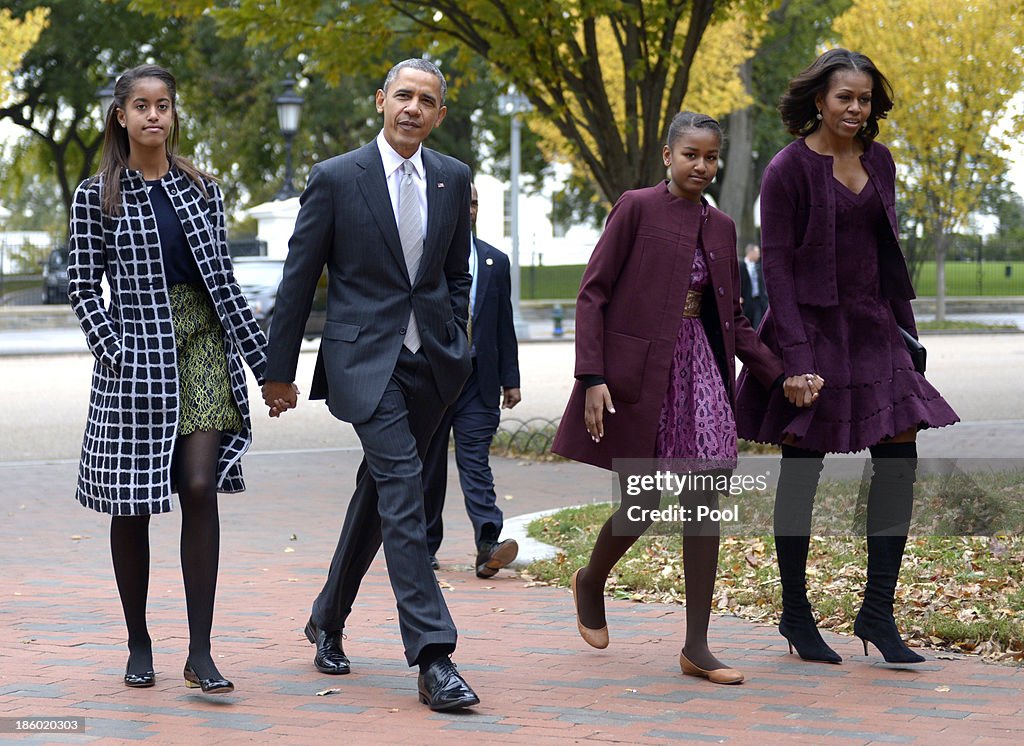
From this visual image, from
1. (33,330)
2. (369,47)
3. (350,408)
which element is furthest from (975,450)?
(33,330)

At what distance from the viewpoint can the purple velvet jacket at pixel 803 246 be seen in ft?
16.6

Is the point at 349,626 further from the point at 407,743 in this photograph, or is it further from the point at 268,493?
the point at 268,493

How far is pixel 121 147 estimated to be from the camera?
4875 mm

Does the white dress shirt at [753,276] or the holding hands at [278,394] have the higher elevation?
the white dress shirt at [753,276]

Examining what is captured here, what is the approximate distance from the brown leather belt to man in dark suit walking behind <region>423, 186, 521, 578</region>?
7.57ft

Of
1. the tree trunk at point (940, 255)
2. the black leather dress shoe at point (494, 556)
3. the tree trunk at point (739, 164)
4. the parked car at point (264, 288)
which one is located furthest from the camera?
the tree trunk at point (739, 164)

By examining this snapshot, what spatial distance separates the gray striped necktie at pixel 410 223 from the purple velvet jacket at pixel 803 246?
117 cm

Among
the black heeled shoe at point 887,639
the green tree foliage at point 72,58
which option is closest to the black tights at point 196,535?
the black heeled shoe at point 887,639

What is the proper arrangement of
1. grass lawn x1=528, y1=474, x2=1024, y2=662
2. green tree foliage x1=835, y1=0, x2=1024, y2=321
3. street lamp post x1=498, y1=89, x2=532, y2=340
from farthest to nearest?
green tree foliage x1=835, y1=0, x2=1024, y2=321, street lamp post x1=498, y1=89, x2=532, y2=340, grass lawn x1=528, y1=474, x2=1024, y2=662

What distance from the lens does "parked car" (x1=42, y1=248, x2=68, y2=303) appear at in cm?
3766

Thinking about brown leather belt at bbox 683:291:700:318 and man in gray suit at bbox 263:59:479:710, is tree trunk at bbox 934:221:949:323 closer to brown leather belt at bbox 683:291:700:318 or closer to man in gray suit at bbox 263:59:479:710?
brown leather belt at bbox 683:291:700:318

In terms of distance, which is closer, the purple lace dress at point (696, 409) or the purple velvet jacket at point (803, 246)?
the purple lace dress at point (696, 409)

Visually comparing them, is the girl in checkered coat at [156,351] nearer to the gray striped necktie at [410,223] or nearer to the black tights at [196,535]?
the black tights at [196,535]

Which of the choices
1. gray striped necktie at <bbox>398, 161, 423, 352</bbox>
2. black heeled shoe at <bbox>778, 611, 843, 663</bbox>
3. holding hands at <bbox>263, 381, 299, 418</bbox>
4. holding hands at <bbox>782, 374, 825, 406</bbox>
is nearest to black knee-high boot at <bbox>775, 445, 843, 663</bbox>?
black heeled shoe at <bbox>778, 611, 843, 663</bbox>
